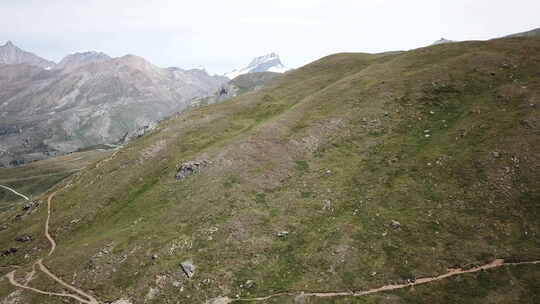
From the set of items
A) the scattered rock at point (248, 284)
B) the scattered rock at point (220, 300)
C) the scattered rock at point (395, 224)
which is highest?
the scattered rock at point (395, 224)

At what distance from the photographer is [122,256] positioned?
150 ft

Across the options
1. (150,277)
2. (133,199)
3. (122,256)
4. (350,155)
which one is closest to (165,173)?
(133,199)

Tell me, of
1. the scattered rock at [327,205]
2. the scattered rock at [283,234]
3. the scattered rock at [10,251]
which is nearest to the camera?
the scattered rock at [283,234]

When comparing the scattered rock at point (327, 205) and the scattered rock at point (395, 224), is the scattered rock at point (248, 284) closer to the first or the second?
the scattered rock at point (327, 205)

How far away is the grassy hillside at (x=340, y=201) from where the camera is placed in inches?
1406

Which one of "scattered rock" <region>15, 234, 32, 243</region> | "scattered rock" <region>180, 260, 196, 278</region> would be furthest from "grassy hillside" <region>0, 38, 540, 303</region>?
"scattered rock" <region>15, 234, 32, 243</region>

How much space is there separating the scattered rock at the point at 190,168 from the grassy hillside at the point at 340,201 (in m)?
1.64

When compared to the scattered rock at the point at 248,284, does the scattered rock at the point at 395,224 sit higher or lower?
higher

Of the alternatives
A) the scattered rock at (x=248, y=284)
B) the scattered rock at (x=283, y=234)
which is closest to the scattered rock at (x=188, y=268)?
the scattered rock at (x=248, y=284)

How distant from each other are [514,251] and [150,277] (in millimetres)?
39056

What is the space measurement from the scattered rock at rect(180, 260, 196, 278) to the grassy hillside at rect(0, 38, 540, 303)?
1.62ft

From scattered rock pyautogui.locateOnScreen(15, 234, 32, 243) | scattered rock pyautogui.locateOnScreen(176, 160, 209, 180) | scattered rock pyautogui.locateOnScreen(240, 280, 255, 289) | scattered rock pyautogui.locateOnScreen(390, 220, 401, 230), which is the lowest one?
scattered rock pyautogui.locateOnScreen(15, 234, 32, 243)

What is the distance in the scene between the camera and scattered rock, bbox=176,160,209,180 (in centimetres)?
6081

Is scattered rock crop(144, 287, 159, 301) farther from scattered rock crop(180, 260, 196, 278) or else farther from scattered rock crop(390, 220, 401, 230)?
scattered rock crop(390, 220, 401, 230)
